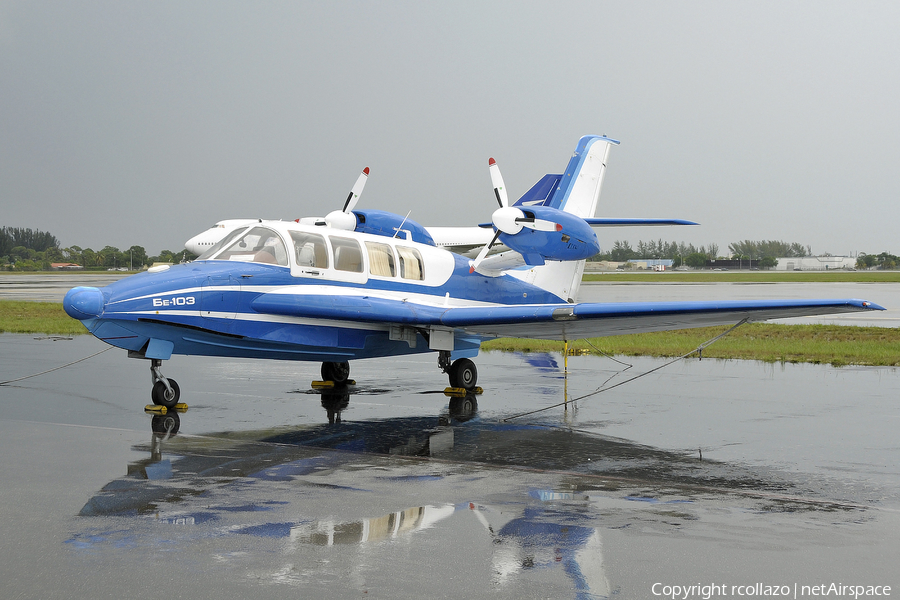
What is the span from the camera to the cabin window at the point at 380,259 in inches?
572

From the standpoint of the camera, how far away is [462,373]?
15.5 m

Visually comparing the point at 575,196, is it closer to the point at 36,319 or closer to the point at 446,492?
the point at 446,492

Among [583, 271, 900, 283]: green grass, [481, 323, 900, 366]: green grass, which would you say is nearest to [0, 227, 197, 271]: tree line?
[583, 271, 900, 283]: green grass

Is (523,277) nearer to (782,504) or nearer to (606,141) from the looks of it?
(606,141)

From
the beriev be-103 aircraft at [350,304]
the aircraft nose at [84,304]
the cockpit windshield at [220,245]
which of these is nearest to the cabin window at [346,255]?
the beriev be-103 aircraft at [350,304]

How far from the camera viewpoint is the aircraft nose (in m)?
11.7

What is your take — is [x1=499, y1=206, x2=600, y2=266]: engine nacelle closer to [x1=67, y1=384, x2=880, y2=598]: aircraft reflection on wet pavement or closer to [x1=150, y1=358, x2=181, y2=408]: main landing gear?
[x1=67, y1=384, x2=880, y2=598]: aircraft reflection on wet pavement

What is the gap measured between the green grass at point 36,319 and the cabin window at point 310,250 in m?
17.0

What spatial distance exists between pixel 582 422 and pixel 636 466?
10.4 ft

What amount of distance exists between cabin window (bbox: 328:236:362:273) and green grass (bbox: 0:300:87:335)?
17026mm

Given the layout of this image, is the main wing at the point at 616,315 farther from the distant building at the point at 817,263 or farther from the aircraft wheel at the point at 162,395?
the distant building at the point at 817,263

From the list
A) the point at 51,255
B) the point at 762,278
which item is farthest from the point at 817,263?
the point at 51,255

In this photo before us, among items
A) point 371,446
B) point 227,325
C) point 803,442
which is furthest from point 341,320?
point 803,442

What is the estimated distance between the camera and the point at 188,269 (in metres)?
12.8
